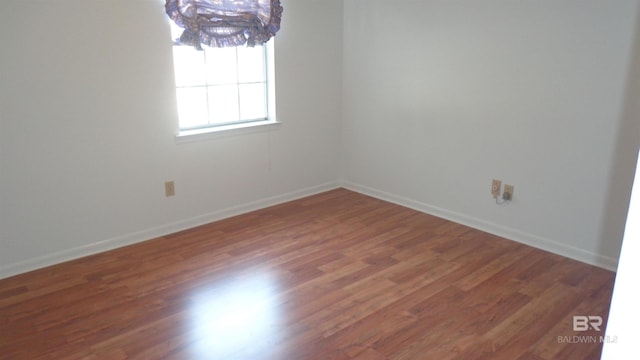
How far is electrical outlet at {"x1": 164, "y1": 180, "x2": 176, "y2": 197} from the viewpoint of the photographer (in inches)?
141

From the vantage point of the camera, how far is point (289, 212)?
13.4 ft

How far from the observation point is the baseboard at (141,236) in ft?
9.96

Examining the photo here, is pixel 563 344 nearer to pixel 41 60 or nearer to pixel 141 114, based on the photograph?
pixel 141 114

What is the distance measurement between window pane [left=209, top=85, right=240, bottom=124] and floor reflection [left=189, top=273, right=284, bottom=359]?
1.38 meters

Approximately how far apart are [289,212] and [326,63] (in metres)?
1.34

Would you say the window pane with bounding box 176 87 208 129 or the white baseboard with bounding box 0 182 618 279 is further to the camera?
the window pane with bounding box 176 87 208 129

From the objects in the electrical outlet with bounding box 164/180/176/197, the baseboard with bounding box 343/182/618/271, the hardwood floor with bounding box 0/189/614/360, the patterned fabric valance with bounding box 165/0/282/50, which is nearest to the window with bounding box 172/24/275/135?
the patterned fabric valance with bounding box 165/0/282/50

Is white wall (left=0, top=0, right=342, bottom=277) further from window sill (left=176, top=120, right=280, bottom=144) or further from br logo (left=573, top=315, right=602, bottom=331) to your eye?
br logo (left=573, top=315, right=602, bottom=331)

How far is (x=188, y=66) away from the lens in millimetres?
3566

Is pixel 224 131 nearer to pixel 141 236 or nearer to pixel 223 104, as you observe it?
pixel 223 104

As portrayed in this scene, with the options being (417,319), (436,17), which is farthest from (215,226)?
(436,17)

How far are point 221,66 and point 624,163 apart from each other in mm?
2749

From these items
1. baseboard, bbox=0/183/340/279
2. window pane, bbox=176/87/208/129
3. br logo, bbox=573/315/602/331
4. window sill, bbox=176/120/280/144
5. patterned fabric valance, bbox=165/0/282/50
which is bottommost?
br logo, bbox=573/315/602/331

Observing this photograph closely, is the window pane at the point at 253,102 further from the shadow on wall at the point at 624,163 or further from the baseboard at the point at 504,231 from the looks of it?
the shadow on wall at the point at 624,163
